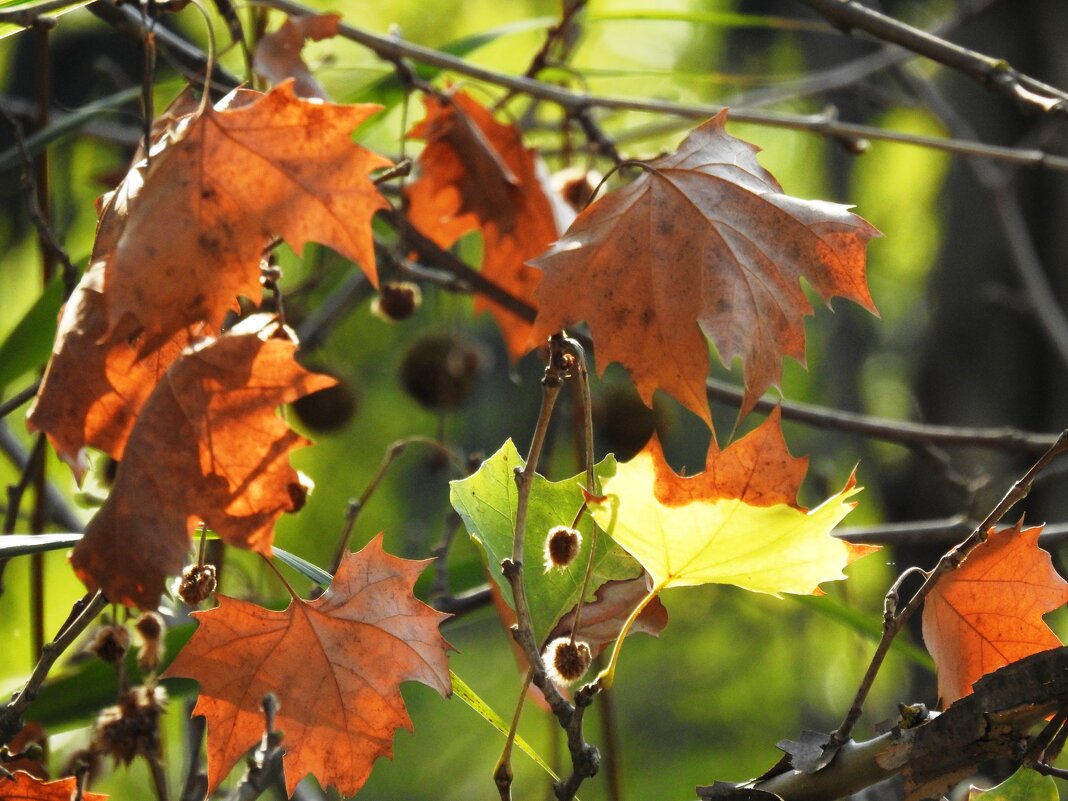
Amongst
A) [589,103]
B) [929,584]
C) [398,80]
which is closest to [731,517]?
[929,584]

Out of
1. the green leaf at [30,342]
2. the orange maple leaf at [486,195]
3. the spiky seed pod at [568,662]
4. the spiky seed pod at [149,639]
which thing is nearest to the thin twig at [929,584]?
the spiky seed pod at [568,662]

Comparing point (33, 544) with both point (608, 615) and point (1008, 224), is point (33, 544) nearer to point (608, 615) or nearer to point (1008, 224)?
point (608, 615)

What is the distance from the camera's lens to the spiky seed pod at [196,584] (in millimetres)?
617

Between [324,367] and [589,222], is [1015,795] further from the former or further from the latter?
[324,367]

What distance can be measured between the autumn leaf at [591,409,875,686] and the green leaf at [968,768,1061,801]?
13 centimetres

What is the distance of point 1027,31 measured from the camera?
2.69 meters

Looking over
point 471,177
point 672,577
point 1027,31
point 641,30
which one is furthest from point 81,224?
point 641,30

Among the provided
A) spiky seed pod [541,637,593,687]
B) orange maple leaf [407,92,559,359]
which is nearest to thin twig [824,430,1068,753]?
spiky seed pod [541,637,593,687]

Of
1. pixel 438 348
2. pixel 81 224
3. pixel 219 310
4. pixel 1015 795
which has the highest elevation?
pixel 219 310

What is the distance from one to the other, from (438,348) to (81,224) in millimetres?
1566

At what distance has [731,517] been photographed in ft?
1.84

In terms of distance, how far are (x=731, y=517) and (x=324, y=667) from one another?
0.26 m

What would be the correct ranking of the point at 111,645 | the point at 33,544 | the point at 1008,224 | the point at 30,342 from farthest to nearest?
the point at 1008,224, the point at 30,342, the point at 111,645, the point at 33,544

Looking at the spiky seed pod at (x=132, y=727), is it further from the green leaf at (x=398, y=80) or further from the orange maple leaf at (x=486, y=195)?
the green leaf at (x=398, y=80)
